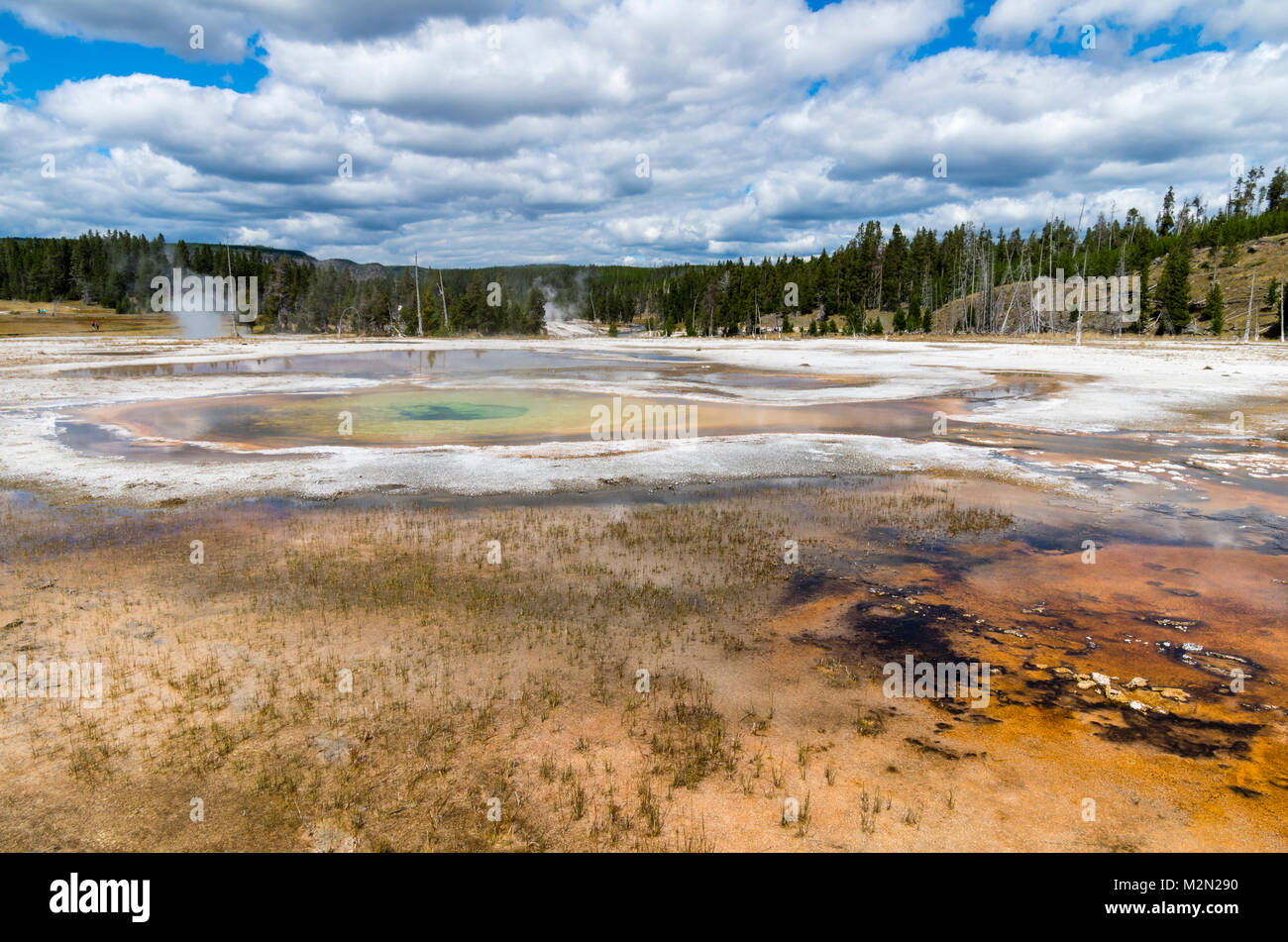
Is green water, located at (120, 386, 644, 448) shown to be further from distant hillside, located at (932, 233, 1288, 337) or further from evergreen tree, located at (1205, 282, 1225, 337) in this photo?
distant hillside, located at (932, 233, 1288, 337)

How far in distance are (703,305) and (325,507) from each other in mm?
104753

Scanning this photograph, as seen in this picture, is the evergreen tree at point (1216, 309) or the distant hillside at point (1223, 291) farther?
the distant hillside at point (1223, 291)

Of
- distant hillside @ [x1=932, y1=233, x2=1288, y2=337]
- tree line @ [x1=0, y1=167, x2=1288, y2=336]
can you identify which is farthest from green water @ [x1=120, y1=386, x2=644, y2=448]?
distant hillside @ [x1=932, y1=233, x2=1288, y2=337]

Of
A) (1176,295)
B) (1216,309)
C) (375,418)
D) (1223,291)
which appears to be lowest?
(375,418)

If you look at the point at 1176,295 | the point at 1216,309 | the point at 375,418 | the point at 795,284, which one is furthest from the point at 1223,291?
the point at 375,418

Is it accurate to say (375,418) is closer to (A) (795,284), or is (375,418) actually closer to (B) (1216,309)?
(B) (1216,309)

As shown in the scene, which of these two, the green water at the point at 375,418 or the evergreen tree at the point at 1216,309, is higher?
the evergreen tree at the point at 1216,309

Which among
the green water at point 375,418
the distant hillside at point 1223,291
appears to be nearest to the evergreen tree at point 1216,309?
the distant hillside at point 1223,291

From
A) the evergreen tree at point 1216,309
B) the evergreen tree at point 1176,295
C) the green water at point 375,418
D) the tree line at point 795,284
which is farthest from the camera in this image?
the tree line at point 795,284

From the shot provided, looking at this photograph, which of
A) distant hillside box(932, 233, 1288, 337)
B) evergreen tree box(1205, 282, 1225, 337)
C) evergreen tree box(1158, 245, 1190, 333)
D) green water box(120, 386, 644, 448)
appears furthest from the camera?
distant hillside box(932, 233, 1288, 337)

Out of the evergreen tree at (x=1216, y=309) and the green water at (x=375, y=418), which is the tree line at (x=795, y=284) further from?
the green water at (x=375, y=418)

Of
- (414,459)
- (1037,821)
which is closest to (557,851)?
(1037,821)
